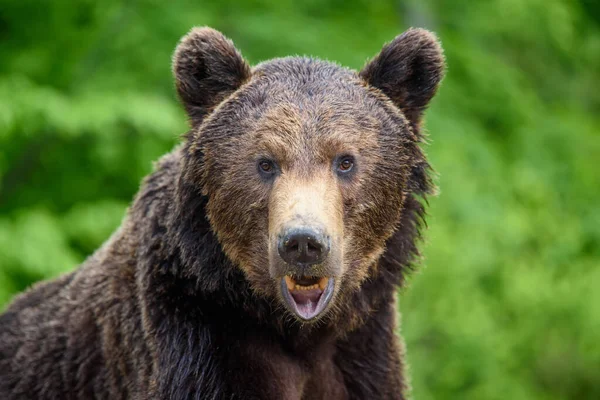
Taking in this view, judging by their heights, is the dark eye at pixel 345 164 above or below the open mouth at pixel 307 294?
above

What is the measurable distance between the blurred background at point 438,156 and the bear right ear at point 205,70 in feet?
14.0

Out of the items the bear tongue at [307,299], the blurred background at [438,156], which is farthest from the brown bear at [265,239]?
the blurred background at [438,156]

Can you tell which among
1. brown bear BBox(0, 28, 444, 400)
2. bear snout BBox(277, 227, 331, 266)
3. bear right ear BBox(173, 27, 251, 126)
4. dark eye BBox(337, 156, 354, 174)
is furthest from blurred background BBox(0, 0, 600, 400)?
bear snout BBox(277, 227, 331, 266)

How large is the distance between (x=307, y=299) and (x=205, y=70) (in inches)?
46.6

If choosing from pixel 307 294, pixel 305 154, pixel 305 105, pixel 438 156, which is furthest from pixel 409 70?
pixel 438 156

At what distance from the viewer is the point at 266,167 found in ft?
14.0

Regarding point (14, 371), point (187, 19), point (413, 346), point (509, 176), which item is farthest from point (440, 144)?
point (14, 371)

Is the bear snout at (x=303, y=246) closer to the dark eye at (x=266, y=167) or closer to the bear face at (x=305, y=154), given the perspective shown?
the bear face at (x=305, y=154)

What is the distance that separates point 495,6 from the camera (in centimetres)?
1187

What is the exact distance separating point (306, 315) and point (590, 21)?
11484 millimetres

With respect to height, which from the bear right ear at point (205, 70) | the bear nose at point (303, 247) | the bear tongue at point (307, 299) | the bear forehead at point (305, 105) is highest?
the bear right ear at point (205, 70)

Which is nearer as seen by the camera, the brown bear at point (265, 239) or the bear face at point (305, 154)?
the bear face at point (305, 154)

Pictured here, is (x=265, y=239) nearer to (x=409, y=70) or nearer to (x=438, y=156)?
(x=409, y=70)

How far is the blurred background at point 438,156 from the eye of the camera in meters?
9.27
